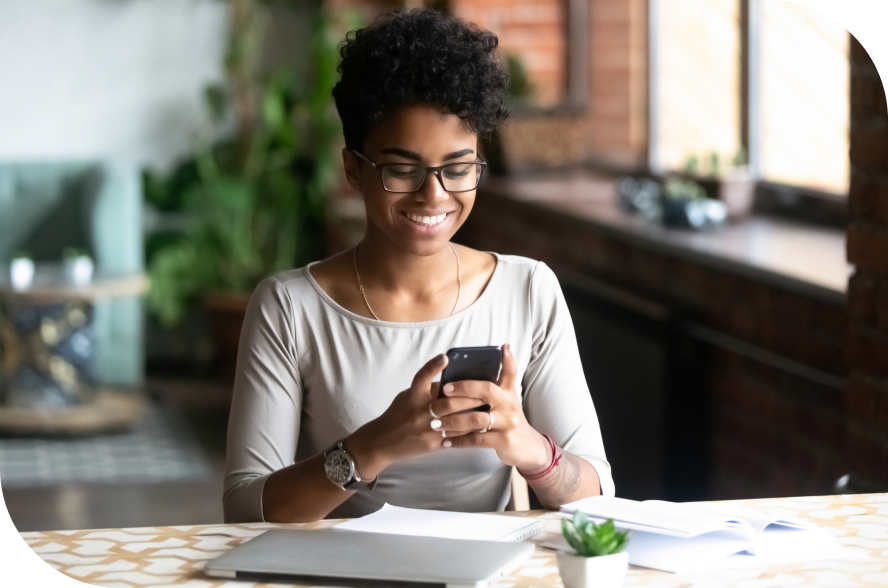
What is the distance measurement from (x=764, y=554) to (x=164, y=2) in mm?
4911

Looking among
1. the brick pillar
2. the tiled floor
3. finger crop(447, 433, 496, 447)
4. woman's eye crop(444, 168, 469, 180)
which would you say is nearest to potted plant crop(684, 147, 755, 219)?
the brick pillar

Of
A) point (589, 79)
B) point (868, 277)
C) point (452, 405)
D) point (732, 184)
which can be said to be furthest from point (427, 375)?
point (589, 79)

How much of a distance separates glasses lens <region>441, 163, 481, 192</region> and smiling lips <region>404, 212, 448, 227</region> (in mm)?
45

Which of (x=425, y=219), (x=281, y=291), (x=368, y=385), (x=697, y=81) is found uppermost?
(x=697, y=81)

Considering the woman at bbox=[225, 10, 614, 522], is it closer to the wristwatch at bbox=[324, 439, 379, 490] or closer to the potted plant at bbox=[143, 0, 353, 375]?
the wristwatch at bbox=[324, 439, 379, 490]

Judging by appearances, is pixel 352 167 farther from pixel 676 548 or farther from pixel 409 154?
pixel 676 548

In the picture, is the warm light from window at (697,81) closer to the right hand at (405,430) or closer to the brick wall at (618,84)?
the brick wall at (618,84)

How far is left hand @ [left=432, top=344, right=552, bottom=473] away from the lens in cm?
133

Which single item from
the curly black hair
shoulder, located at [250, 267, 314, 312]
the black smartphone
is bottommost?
the black smartphone

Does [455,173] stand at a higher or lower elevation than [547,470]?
higher

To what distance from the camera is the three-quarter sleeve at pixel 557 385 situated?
165cm

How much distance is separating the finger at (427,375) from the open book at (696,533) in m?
0.22

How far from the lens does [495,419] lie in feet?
4.43

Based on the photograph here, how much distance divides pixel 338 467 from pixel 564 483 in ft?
1.01
